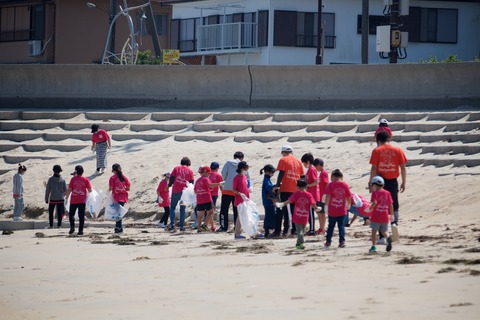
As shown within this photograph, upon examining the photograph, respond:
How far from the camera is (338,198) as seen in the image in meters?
16.5

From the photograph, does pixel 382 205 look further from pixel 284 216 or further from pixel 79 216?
pixel 79 216

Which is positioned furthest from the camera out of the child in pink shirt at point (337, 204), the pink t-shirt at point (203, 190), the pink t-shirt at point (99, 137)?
the pink t-shirt at point (99, 137)

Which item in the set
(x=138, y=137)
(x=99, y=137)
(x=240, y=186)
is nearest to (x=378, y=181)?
(x=240, y=186)

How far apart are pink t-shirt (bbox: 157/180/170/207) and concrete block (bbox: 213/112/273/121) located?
739cm

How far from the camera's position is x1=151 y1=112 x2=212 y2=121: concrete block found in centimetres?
2997

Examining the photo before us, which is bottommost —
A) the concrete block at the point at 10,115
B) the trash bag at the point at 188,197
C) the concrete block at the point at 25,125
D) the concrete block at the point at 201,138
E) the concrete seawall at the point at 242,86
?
the trash bag at the point at 188,197

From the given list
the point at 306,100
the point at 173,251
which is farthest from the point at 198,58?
the point at 173,251

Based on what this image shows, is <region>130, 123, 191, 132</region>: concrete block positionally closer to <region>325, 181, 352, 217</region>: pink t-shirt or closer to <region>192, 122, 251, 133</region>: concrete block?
<region>192, 122, 251, 133</region>: concrete block

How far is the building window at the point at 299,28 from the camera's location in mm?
48719

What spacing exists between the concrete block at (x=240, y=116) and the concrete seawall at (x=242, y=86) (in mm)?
1201

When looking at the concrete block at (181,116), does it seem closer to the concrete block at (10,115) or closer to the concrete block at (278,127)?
the concrete block at (278,127)

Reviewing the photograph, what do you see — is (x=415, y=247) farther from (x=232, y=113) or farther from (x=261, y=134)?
(x=232, y=113)

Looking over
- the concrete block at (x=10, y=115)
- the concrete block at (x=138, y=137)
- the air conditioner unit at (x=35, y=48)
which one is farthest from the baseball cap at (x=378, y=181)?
the air conditioner unit at (x=35, y=48)

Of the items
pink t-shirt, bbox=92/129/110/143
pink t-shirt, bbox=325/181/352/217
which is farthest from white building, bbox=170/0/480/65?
pink t-shirt, bbox=325/181/352/217
